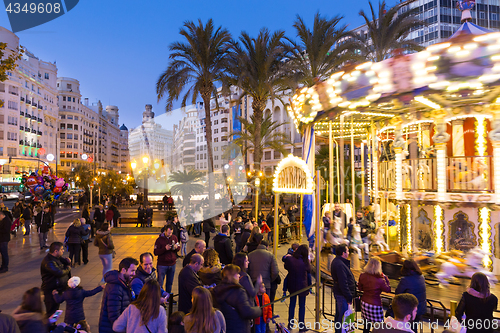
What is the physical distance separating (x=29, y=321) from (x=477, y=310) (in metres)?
5.14

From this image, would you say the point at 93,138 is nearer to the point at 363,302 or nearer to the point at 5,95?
the point at 5,95

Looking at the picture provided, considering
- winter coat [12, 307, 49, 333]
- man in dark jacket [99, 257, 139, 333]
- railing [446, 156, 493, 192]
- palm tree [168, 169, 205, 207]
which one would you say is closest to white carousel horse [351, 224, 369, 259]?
railing [446, 156, 493, 192]

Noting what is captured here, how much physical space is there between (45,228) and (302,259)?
10824mm

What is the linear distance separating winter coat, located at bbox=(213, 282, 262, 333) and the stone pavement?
9.42 feet

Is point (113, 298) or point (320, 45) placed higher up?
point (320, 45)

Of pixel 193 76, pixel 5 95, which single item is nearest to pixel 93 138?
pixel 5 95

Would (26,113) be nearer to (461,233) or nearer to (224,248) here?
(224,248)

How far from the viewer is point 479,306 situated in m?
4.34

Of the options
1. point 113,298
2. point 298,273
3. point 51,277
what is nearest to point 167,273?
point 51,277

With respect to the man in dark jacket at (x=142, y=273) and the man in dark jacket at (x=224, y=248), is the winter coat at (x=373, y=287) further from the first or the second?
the man in dark jacket at (x=224, y=248)

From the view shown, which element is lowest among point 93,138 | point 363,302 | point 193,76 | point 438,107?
point 363,302

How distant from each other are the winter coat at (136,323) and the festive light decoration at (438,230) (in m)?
8.52

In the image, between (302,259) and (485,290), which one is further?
(302,259)

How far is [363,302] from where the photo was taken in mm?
5027
